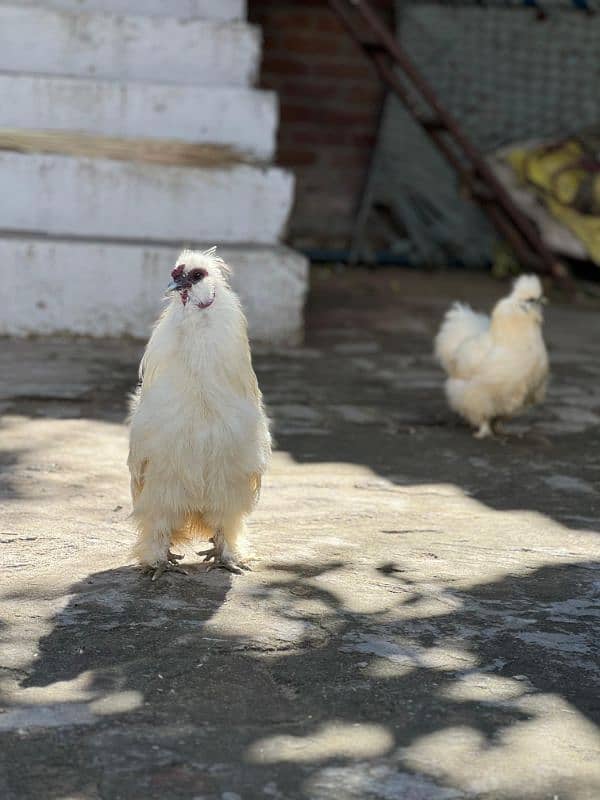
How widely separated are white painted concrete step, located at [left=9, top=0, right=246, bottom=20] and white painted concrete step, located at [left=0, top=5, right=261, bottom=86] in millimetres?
213

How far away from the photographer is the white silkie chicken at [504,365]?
20.1 feet

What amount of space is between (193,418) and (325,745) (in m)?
1.29

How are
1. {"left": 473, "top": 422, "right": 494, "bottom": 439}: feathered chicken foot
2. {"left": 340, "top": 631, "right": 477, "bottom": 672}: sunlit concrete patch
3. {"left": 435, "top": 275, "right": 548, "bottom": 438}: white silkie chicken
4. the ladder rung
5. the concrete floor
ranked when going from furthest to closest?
the ladder rung, {"left": 473, "top": 422, "right": 494, "bottom": 439}: feathered chicken foot, {"left": 435, "top": 275, "right": 548, "bottom": 438}: white silkie chicken, {"left": 340, "top": 631, "right": 477, "bottom": 672}: sunlit concrete patch, the concrete floor

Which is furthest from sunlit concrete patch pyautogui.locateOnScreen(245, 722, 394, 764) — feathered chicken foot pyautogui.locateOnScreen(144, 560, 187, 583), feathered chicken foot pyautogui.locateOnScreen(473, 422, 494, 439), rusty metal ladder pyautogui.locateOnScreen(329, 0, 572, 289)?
rusty metal ladder pyautogui.locateOnScreen(329, 0, 572, 289)

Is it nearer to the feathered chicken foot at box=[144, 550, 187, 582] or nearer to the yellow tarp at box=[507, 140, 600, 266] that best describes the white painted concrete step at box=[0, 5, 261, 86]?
the yellow tarp at box=[507, 140, 600, 266]

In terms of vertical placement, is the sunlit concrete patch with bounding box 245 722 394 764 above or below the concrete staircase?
below

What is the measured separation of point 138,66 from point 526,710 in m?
6.46

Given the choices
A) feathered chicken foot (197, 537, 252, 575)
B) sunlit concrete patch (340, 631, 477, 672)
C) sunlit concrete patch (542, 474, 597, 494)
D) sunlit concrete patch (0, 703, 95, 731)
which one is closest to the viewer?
sunlit concrete patch (0, 703, 95, 731)

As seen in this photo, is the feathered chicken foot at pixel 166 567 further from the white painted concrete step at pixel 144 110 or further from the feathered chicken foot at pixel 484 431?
the white painted concrete step at pixel 144 110

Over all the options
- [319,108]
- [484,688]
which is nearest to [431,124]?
[319,108]

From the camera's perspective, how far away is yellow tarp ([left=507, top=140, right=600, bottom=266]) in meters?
10.6

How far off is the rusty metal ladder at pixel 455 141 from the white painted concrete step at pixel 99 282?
2.27 metres

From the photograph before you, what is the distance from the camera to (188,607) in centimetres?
373

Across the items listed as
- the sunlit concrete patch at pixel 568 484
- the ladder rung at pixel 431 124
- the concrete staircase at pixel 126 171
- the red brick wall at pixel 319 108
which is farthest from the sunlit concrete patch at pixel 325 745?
the red brick wall at pixel 319 108
